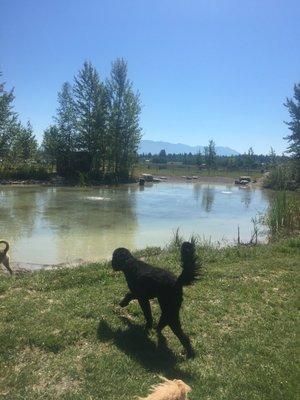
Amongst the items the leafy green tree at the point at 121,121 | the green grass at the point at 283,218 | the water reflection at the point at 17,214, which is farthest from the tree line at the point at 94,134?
the green grass at the point at 283,218

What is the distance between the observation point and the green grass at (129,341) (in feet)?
14.9

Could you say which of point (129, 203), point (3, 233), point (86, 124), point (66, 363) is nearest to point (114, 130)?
point (86, 124)

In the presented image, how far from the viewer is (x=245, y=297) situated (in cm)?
728

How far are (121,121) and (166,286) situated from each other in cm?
4238

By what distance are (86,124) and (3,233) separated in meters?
31.4

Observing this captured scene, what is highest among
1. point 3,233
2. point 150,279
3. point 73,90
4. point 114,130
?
point 73,90

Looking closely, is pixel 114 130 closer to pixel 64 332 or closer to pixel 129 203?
pixel 129 203

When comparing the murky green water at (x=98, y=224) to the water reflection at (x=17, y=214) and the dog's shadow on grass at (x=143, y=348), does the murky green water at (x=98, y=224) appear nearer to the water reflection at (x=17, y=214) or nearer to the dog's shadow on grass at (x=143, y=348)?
the water reflection at (x=17, y=214)

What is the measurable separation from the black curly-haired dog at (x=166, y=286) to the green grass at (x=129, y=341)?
282 millimetres

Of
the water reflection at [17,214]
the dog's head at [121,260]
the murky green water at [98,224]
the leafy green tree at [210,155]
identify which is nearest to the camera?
the dog's head at [121,260]

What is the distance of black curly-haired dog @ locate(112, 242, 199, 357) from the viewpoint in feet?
17.0

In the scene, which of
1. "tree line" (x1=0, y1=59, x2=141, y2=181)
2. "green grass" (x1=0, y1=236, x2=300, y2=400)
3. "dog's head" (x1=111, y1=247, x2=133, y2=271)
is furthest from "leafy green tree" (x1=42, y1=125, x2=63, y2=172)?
"dog's head" (x1=111, y1=247, x2=133, y2=271)

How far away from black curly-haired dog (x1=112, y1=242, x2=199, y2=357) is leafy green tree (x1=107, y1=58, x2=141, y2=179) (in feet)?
132

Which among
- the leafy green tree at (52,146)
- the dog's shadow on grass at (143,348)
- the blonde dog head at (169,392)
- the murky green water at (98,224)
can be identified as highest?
the leafy green tree at (52,146)
